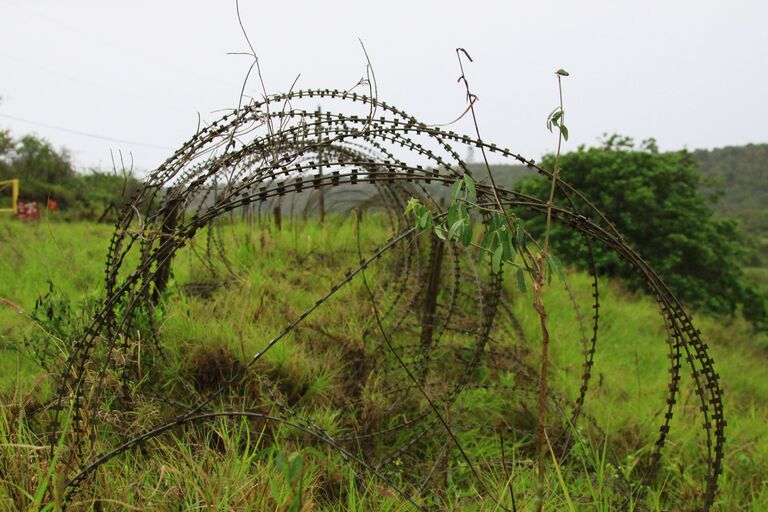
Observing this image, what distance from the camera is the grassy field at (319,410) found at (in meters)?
1.64

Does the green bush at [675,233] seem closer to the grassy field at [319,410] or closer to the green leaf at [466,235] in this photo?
the grassy field at [319,410]

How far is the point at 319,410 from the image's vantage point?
2.65 metres

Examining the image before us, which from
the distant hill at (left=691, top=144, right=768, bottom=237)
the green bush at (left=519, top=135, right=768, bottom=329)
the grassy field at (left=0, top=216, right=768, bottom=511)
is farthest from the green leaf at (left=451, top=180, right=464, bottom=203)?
the distant hill at (left=691, top=144, right=768, bottom=237)

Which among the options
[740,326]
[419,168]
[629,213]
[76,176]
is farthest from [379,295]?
[76,176]

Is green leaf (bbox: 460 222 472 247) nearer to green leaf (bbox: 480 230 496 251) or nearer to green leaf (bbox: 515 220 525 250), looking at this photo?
green leaf (bbox: 480 230 496 251)

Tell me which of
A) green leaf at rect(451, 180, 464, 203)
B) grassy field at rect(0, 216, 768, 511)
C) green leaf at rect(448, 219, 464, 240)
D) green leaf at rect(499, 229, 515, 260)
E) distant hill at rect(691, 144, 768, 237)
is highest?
distant hill at rect(691, 144, 768, 237)

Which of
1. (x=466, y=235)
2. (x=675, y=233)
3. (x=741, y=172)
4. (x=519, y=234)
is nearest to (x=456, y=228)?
(x=466, y=235)

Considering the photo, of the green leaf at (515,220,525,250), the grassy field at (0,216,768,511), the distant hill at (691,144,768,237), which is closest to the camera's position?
the green leaf at (515,220,525,250)

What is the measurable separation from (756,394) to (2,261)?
7.74 meters

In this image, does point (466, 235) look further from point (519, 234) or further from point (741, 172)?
point (741, 172)

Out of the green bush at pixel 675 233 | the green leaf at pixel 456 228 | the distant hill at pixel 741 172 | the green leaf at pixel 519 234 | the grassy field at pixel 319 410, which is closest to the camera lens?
the green leaf at pixel 456 228

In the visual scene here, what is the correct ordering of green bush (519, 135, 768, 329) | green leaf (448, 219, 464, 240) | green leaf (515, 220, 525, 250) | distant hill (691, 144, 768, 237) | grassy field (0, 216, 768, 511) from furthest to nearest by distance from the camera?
distant hill (691, 144, 768, 237) < green bush (519, 135, 768, 329) < grassy field (0, 216, 768, 511) < green leaf (515, 220, 525, 250) < green leaf (448, 219, 464, 240)

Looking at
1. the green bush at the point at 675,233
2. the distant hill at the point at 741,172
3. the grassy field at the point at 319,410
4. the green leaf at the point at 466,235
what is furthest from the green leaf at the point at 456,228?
the distant hill at the point at 741,172

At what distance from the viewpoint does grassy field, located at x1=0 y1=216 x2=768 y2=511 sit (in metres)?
1.64
